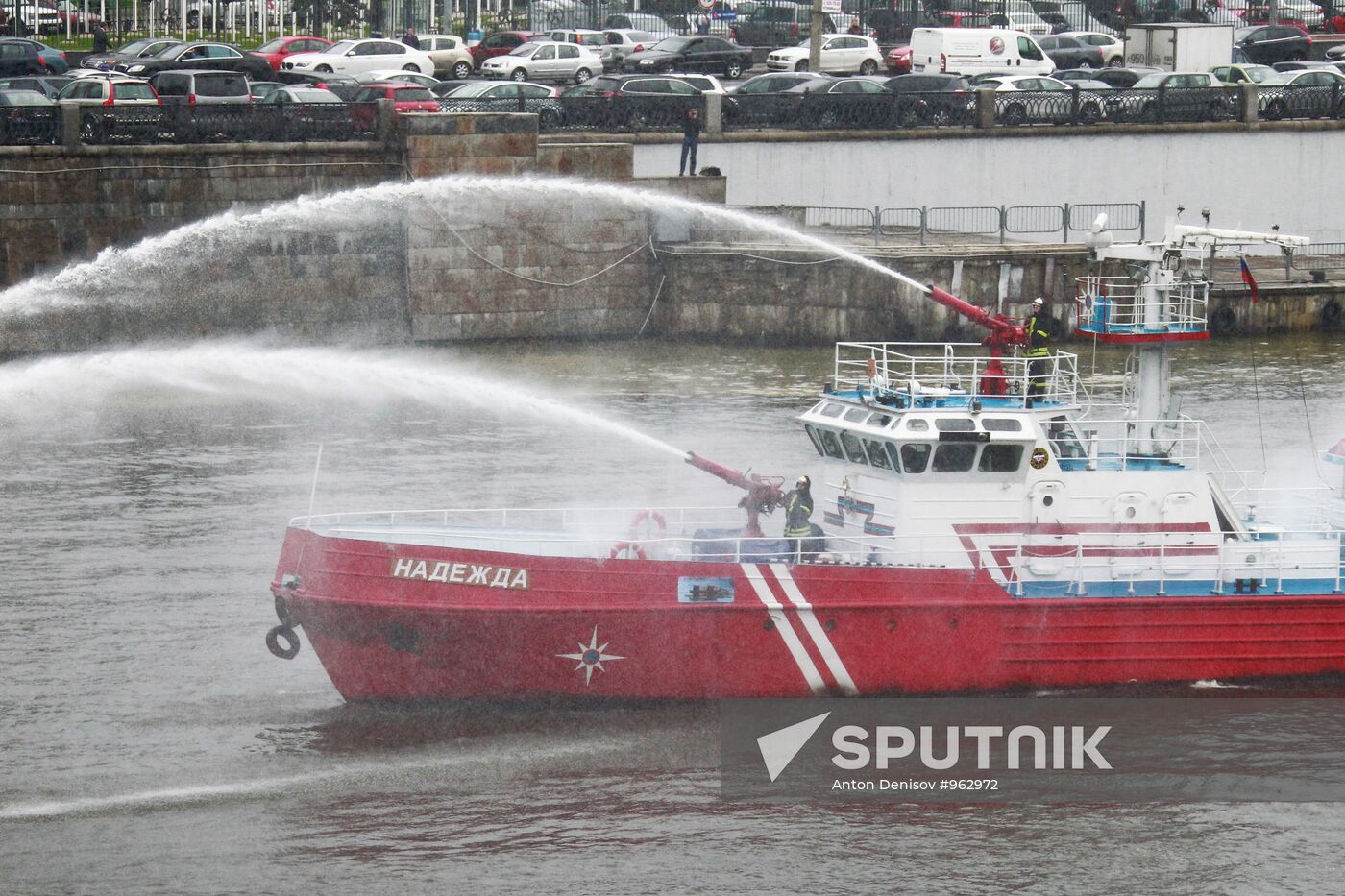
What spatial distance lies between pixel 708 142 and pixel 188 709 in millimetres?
26275

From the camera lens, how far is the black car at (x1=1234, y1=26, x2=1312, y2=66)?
6094cm

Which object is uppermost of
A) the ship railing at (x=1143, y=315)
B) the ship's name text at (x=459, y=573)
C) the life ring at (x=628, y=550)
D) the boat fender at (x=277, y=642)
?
the ship railing at (x=1143, y=315)

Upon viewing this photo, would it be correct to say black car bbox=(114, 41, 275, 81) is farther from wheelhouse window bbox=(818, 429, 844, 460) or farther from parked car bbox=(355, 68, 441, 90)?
wheelhouse window bbox=(818, 429, 844, 460)

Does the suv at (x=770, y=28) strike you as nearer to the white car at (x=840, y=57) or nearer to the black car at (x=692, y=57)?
the black car at (x=692, y=57)

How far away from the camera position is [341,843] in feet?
55.7

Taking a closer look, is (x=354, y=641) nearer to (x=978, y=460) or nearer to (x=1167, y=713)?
(x=978, y=460)

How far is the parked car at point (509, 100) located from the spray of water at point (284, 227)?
6.46 ft

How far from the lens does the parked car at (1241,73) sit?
50406mm

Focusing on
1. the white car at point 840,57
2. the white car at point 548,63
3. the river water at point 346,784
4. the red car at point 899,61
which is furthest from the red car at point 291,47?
the river water at point 346,784

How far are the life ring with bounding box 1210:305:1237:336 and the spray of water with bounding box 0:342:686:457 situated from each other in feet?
47.2

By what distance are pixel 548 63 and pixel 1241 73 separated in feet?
61.6

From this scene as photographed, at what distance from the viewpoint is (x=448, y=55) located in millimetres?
58500

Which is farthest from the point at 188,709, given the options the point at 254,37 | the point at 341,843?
the point at 254,37

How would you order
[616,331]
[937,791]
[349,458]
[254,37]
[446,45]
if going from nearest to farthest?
[937,791] → [349,458] → [616,331] → [446,45] → [254,37]
